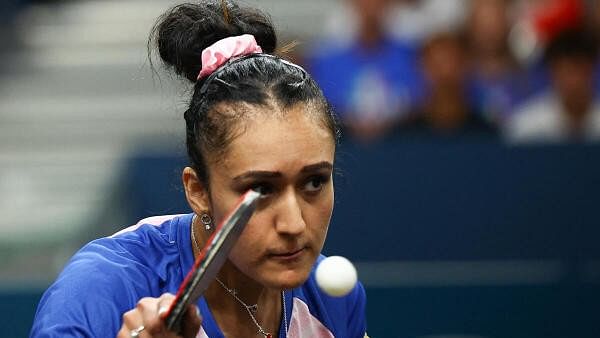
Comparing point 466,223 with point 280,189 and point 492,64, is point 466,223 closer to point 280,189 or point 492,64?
point 492,64

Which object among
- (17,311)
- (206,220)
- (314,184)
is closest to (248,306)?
(206,220)

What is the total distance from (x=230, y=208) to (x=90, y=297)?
356 mm

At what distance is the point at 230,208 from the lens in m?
Result: 2.53

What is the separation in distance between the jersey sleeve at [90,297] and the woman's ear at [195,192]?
0.20 m

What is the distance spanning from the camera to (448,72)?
6031 millimetres

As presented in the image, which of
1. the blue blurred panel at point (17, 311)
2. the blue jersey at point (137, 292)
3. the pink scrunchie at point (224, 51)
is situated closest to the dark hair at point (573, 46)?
the blue blurred panel at point (17, 311)

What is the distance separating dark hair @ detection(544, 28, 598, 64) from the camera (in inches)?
238

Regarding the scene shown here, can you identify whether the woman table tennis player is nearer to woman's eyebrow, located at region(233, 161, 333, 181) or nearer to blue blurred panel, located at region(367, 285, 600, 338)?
woman's eyebrow, located at region(233, 161, 333, 181)

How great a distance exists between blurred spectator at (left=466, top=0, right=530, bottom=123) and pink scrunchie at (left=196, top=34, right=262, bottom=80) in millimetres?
3364

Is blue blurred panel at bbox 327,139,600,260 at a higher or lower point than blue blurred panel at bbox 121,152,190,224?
higher

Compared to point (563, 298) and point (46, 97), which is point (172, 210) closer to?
point (563, 298)

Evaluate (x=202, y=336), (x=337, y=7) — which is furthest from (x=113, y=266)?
(x=337, y=7)

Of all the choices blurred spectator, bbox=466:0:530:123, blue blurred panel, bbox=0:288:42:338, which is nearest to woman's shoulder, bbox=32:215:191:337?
blue blurred panel, bbox=0:288:42:338

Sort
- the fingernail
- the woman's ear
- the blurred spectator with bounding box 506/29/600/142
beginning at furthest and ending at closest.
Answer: the blurred spectator with bounding box 506/29/600/142 < the woman's ear < the fingernail
